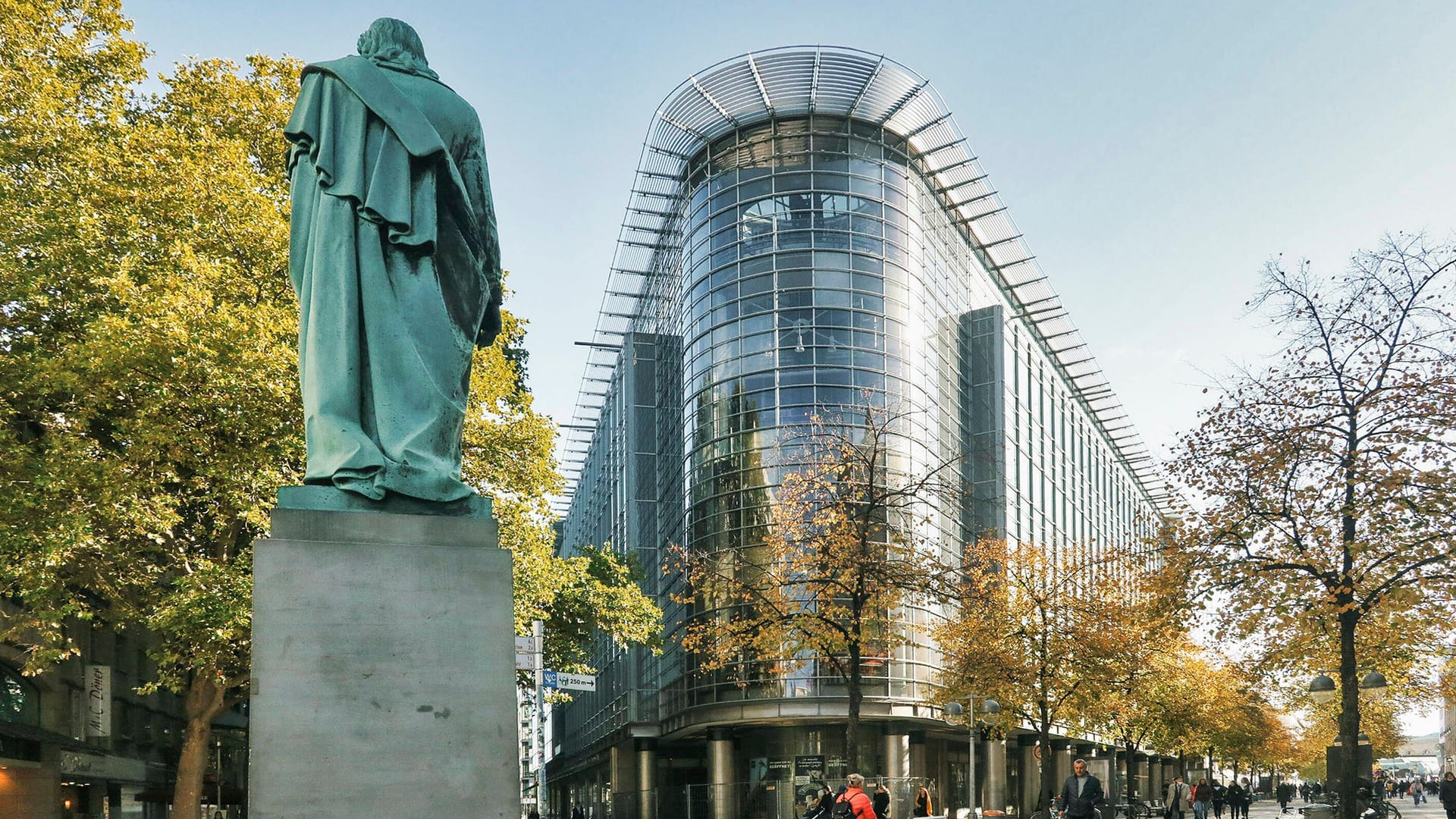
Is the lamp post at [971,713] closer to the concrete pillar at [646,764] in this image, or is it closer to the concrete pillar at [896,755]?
the concrete pillar at [896,755]

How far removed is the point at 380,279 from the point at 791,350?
38268mm

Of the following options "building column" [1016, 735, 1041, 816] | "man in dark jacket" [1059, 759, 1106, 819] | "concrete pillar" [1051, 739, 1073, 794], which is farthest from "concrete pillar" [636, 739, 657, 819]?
"man in dark jacket" [1059, 759, 1106, 819]

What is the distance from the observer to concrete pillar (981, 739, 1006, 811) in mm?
52031

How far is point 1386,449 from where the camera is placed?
20109 mm

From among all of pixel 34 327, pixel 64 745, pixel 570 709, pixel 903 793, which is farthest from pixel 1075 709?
pixel 570 709

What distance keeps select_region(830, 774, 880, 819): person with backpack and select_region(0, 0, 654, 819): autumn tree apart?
346 inches

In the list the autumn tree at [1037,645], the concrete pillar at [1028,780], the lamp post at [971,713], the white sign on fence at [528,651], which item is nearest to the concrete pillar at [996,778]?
the concrete pillar at [1028,780]

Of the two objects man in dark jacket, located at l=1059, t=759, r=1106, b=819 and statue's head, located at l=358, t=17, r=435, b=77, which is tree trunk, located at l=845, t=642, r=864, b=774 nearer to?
man in dark jacket, located at l=1059, t=759, r=1106, b=819

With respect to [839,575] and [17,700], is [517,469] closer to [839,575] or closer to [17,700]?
[839,575]

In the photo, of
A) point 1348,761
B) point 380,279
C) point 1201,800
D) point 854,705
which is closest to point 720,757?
point 1201,800

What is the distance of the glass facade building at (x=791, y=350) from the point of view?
43.9 meters

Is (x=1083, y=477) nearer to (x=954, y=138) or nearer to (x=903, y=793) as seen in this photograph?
(x=954, y=138)

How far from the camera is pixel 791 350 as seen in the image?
44.0m

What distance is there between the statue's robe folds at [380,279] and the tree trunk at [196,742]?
51.6 ft
